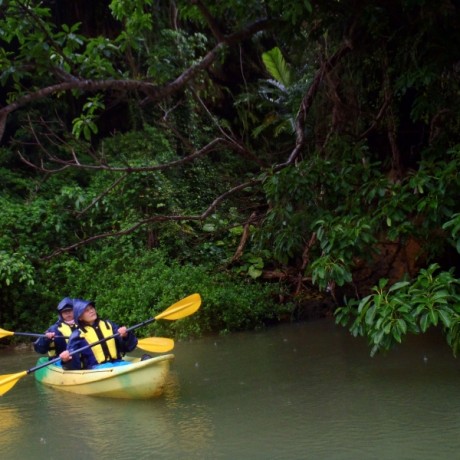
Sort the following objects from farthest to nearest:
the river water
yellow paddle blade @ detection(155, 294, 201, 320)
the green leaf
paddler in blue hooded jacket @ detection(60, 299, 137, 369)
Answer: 1. the green leaf
2. yellow paddle blade @ detection(155, 294, 201, 320)
3. paddler in blue hooded jacket @ detection(60, 299, 137, 369)
4. the river water

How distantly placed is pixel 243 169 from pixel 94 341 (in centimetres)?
751

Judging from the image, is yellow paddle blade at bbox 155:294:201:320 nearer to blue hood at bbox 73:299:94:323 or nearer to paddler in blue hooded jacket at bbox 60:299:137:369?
paddler in blue hooded jacket at bbox 60:299:137:369

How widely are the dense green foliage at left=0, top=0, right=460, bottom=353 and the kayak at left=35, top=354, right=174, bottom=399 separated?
159 centimetres

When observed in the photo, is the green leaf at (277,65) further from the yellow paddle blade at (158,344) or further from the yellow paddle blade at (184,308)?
the yellow paddle blade at (158,344)

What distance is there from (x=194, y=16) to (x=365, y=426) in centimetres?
451

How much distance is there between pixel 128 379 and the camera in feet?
20.7

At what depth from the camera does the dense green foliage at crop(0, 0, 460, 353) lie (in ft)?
18.8

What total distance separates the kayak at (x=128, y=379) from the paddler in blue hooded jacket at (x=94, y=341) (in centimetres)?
18

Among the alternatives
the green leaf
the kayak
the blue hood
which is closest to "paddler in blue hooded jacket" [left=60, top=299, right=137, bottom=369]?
the blue hood

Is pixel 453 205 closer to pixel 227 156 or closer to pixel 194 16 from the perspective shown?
pixel 194 16

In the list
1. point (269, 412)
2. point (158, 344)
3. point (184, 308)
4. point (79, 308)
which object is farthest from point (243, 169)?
point (269, 412)

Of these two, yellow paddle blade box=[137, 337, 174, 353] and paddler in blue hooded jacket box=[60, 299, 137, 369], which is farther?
yellow paddle blade box=[137, 337, 174, 353]

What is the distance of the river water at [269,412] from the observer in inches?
184

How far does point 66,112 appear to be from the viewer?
1392 cm
